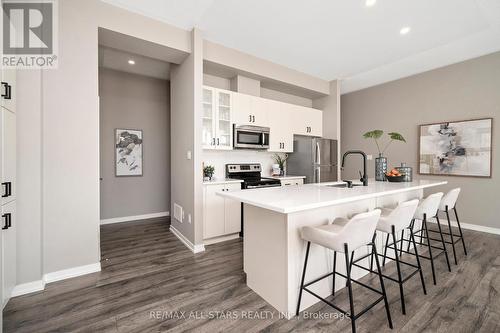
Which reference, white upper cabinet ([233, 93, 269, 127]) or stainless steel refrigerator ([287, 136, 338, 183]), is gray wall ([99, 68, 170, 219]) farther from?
stainless steel refrigerator ([287, 136, 338, 183])

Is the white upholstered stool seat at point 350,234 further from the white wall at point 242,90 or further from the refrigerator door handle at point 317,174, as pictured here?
the white wall at point 242,90

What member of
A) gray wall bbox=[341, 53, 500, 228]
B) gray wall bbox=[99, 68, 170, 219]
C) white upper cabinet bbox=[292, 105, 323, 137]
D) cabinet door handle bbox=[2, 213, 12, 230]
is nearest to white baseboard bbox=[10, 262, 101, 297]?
cabinet door handle bbox=[2, 213, 12, 230]

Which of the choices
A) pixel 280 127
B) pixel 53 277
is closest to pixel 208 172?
pixel 280 127

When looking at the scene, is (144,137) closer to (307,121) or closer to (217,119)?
(217,119)

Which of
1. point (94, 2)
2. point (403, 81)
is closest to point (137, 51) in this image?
point (94, 2)

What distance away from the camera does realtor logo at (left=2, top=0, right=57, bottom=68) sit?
6.47 feet

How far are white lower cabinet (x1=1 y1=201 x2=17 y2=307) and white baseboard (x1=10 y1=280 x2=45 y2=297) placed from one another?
0.23ft

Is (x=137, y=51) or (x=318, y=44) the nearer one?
(x=137, y=51)

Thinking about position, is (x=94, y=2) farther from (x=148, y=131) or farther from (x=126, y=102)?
(x=148, y=131)

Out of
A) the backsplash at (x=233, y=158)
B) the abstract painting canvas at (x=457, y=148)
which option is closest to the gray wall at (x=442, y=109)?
the abstract painting canvas at (x=457, y=148)

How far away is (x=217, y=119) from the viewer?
3.56 m

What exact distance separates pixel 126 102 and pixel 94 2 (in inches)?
84.1

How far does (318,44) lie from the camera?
3.42 metres

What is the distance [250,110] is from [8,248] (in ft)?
10.8
